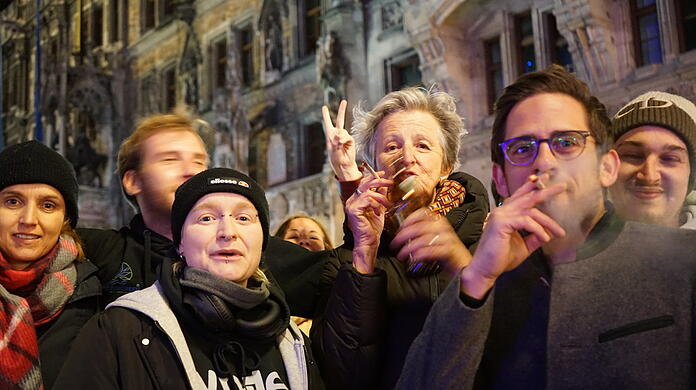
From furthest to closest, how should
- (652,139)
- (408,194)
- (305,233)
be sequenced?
(305,233)
(408,194)
(652,139)

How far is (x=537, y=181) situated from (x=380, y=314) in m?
0.73

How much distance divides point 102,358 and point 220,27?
13.7 meters

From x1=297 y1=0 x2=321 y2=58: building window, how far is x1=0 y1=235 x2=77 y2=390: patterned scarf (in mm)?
10588

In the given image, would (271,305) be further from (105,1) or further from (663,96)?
(105,1)

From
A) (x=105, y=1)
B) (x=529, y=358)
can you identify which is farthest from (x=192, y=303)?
(x=105, y=1)

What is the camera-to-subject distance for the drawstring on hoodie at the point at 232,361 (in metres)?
1.85

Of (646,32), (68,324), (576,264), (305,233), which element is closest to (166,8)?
(646,32)

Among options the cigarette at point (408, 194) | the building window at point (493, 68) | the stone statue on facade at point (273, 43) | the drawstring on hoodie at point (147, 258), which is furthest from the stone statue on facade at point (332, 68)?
the cigarette at point (408, 194)

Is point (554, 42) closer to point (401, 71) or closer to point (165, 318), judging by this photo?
point (401, 71)

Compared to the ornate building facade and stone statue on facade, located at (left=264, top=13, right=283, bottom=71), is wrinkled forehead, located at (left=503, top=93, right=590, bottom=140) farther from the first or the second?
stone statue on facade, located at (left=264, top=13, right=283, bottom=71)

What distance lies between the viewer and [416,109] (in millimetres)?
1942

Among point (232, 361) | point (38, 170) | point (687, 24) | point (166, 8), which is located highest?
point (166, 8)

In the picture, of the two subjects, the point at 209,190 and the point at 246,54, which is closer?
the point at 209,190

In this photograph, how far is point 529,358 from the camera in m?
1.15
